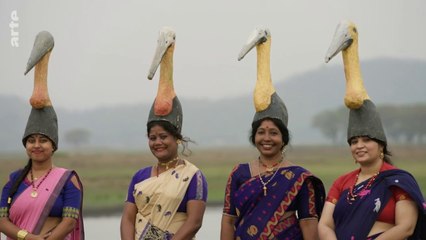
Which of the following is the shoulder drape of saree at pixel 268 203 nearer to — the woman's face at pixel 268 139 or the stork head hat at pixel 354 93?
the woman's face at pixel 268 139

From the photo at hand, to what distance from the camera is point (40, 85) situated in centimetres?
619

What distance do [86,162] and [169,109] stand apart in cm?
A: 2543

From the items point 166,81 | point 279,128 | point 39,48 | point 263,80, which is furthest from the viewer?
point 39,48

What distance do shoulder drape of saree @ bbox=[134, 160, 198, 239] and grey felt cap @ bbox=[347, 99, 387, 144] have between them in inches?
46.7

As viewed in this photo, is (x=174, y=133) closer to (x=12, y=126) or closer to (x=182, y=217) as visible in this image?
(x=182, y=217)

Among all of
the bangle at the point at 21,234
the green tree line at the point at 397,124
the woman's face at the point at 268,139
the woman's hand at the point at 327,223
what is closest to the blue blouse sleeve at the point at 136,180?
the bangle at the point at 21,234

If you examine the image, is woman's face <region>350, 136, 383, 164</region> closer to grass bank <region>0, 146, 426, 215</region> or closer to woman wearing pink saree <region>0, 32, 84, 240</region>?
woman wearing pink saree <region>0, 32, 84, 240</region>

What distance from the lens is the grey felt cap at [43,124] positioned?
6095 millimetres

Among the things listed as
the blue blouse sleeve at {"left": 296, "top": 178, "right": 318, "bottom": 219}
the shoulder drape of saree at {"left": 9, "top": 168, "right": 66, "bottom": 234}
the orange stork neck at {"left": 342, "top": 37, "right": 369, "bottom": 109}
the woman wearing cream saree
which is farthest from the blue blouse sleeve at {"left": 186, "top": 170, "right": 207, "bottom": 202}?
the orange stork neck at {"left": 342, "top": 37, "right": 369, "bottom": 109}

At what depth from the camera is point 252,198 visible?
566cm

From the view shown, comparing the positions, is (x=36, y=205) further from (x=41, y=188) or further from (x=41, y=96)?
(x=41, y=96)

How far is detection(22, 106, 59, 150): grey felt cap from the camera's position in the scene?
610 centimetres

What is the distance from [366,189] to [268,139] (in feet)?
2.44

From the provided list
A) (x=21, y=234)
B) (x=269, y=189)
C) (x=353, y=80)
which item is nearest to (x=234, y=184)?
(x=269, y=189)
